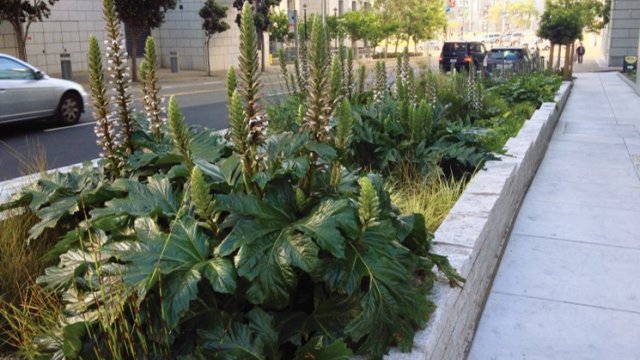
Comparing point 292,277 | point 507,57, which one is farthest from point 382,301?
point 507,57

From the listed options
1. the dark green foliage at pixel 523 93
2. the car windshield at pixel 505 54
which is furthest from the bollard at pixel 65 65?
the car windshield at pixel 505 54

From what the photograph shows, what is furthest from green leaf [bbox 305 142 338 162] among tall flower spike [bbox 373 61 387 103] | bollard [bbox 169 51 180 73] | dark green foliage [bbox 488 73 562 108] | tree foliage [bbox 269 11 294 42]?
tree foliage [bbox 269 11 294 42]

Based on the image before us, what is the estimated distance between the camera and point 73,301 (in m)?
2.55

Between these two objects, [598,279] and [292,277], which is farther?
[598,279]

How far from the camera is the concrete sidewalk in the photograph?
3.89 metres

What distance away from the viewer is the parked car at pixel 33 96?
1214 centimetres

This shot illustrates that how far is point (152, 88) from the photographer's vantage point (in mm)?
3799

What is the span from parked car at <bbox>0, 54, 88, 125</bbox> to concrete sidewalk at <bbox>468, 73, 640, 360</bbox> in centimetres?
990

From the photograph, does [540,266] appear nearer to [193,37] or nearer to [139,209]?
[139,209]

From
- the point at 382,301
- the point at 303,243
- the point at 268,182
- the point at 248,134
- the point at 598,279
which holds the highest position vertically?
the point at 248,134

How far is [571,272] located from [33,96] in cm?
1138

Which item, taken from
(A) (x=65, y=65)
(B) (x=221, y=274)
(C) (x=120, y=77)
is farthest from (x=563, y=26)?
(B) (x=221, y=274)

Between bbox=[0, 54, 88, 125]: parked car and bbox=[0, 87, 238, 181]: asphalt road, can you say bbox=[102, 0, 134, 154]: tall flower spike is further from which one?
bbox=[0, 54, 88, 125]: parked car

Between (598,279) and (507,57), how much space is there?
24.6 m
